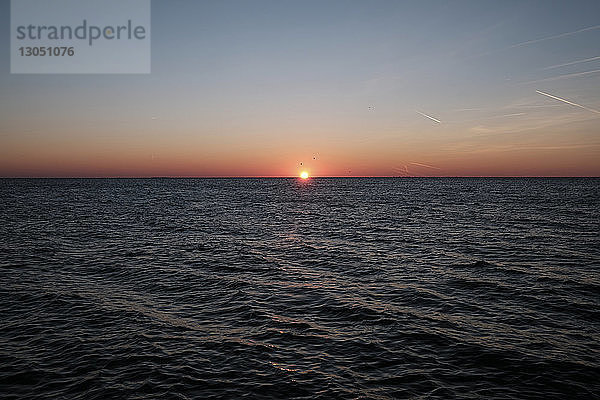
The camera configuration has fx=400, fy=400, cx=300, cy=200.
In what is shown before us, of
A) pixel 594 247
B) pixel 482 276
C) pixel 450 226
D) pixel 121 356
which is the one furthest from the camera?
pixel 450 226

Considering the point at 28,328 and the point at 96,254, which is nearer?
the point at 28,328

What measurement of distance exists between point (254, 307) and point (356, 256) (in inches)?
520

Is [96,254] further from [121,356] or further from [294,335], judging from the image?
[294,335]

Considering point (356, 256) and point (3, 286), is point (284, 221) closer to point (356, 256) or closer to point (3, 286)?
point (356, 256)

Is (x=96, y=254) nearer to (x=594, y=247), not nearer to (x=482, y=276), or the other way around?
(x=482, y=276)

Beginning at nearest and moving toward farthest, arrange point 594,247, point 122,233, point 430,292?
point 430,292 → point 594,247 → point 122,233

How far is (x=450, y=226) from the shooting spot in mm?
46250

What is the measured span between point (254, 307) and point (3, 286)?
13695 mm

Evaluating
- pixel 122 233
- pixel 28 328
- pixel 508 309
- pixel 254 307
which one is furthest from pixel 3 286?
pixel 508 309

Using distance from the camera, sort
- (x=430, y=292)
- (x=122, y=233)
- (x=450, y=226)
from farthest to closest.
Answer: (x=450, y=226) → (x=122, y=233) → (x=430, y=292)

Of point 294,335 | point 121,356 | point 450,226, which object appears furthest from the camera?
point 450,226

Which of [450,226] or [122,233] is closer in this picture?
[122,233]

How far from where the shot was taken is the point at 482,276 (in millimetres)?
23281

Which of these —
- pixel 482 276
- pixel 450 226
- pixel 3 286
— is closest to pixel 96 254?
pixel 3 286
